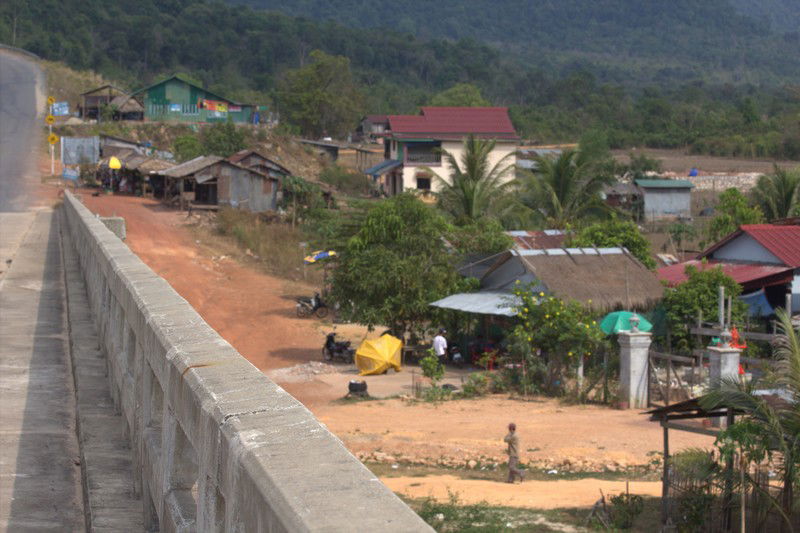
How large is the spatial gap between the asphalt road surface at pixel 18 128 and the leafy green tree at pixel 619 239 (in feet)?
63.0

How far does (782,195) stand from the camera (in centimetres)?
3656

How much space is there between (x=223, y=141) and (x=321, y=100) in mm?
25262

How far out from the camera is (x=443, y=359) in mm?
25734

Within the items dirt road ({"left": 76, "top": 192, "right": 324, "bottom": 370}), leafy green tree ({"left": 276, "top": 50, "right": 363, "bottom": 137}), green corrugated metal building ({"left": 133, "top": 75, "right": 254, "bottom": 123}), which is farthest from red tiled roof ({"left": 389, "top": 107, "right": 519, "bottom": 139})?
leafy green tree ({"left": 276, "top": 50, "right": 363, "bottom": 137})

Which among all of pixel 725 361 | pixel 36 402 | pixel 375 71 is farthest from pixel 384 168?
pixel 375 71

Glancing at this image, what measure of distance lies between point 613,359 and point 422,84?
153 m

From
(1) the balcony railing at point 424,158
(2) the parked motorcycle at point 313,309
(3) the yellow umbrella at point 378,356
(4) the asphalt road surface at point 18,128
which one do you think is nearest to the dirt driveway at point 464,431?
(3) the yellow umbrella at point 378,356

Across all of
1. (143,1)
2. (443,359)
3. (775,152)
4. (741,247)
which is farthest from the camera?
(143,1)

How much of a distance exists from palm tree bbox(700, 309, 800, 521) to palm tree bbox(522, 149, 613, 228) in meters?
23.2

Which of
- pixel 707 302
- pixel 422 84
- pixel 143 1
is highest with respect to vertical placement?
pixel 143 1

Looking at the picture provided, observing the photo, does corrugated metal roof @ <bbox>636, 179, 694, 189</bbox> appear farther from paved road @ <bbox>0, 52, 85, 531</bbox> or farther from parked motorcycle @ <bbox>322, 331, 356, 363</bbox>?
paved road @ <bbox>0, 52, 85, 531</bbox>

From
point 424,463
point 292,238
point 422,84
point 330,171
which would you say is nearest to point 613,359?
point 424,463

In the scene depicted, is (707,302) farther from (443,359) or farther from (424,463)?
(424,463)

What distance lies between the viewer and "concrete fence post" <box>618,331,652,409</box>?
20.9 m
